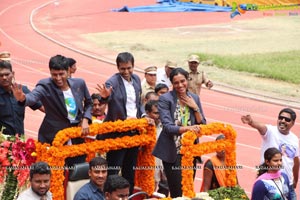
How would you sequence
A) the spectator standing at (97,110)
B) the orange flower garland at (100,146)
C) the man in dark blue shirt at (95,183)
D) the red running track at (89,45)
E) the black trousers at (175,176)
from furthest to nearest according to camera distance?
the red running track at (89,45)
the spectator standing at (97,110)
the black trousers at (175,176)
the orange flower garland at (100,146)
the man in dark blue shirt at (95,183)

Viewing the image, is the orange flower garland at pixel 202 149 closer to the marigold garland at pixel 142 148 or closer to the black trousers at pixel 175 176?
the marigold garland at pixel 142 148

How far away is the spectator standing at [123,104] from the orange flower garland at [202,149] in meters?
0.86

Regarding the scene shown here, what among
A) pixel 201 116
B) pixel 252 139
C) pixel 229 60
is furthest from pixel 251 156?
pixel 229 60

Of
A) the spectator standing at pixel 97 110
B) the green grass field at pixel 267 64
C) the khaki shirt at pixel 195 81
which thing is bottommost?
the spectator standing at pixel 97 110

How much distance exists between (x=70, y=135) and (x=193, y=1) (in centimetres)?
2792

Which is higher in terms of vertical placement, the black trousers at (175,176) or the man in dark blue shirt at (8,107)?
the man in dark blue shirt at (8,107)

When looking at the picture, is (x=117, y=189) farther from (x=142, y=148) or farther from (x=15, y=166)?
(x=142, y=148)

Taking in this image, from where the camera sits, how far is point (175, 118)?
362 inches

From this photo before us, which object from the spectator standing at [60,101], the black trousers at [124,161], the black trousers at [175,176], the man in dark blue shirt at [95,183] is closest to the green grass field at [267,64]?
the black trousers at [124,161]

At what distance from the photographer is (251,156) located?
49.4ft

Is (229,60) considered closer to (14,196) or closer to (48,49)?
(48,49)

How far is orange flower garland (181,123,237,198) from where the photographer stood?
874 centimetres

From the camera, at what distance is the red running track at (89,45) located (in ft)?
55.0

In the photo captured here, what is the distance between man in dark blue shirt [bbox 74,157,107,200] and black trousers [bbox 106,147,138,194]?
104 centimetres
